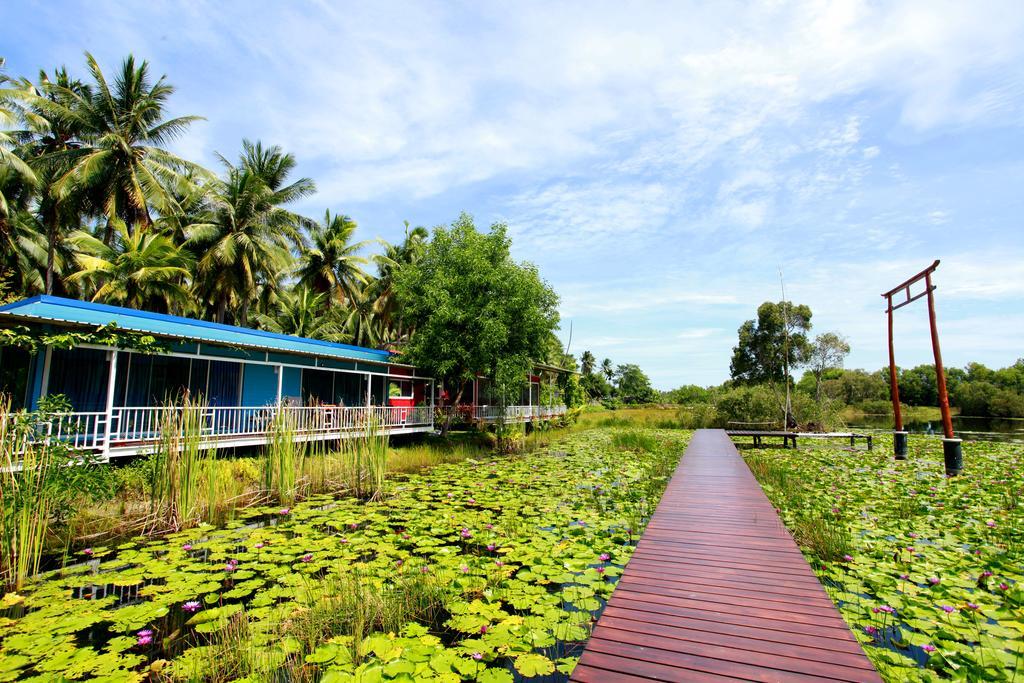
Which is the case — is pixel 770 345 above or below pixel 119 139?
below

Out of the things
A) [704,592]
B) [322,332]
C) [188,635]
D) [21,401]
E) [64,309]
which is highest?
[322,332]

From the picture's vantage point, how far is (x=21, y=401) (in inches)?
383

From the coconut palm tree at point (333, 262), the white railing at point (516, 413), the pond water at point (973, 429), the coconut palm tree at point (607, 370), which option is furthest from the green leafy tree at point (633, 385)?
the coconut palm tree at point (333, 262)

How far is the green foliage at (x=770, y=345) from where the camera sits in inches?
1371

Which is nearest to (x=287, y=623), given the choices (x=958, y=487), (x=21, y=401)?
(x=21, y=401)

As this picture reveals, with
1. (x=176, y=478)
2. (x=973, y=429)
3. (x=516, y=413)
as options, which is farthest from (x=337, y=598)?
(x=973, y=429)

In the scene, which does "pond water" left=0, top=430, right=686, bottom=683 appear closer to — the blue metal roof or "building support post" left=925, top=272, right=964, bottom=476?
the blue metal roof

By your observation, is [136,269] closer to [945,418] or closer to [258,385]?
[258,385]

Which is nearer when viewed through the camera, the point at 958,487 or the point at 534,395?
the point at 958,487

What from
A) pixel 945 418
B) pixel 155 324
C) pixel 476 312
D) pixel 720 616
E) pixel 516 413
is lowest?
pixel 720 616

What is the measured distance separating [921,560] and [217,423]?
13114mm

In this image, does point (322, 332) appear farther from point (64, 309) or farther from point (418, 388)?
point (64, 309)

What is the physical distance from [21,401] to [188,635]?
957 cm

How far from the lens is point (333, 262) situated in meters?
27.1
